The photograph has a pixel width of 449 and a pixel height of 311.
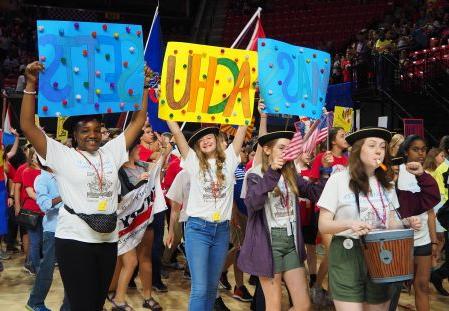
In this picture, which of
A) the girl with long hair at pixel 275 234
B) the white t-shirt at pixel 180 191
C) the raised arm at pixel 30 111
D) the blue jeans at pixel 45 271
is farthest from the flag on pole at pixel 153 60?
the raised arm at pixel 30 111

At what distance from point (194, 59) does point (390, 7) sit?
16241 mm

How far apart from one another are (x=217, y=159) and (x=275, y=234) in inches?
32.7

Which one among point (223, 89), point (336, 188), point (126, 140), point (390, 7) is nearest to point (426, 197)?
point (336, 188)

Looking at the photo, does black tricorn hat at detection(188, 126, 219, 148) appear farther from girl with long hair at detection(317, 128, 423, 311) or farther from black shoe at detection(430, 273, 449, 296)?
black shoe at detection(430, 273, 449, 296)

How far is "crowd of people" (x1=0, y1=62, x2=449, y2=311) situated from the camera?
3.65 m

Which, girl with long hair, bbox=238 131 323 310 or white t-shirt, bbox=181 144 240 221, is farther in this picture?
white t-shirt, bbox=181 144 240 221

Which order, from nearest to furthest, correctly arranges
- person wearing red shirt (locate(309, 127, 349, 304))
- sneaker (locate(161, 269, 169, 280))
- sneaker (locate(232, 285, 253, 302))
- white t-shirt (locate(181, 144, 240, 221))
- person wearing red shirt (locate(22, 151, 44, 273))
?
1. white t-shirt (locate(181, 144, 240, 221))
2. person wearing red shirt (locate(309, 127, 349, 304))
3. sneaker (locate(232, 285, 253, 302))
4. person wearing red shirt (locate(22, 151, 44, 273))
5. sneaker (locate(161, 269, 169, 280))

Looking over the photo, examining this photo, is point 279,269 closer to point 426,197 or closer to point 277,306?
point 277,306

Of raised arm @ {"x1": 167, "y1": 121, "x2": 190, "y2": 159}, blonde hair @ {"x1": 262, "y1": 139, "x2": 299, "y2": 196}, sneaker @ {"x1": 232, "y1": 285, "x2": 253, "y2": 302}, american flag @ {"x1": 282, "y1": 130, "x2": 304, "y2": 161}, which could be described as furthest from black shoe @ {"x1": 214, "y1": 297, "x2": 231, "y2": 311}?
american flag @ {"x1": 282, "y1": 130, "x2": 304, "y2": 161}

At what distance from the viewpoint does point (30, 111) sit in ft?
11.6

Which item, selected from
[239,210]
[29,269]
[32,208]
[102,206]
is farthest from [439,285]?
[29,269]

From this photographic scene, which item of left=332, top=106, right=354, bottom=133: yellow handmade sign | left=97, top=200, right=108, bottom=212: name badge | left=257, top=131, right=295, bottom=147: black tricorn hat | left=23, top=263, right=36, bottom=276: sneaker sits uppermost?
left=332, top=106, right=354, bottom=133: yellow handmade sign

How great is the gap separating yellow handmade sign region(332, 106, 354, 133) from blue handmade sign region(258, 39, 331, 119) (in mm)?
3575

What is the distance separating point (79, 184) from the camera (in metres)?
3.71
